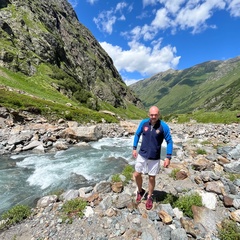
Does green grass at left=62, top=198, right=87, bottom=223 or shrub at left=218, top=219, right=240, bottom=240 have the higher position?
shrub at left=218, top=219, right=240, bottom=240

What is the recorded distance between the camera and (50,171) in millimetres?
14062

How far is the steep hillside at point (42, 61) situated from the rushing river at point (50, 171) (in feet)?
125

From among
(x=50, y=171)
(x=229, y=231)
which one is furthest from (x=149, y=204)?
(x=50, y=171)

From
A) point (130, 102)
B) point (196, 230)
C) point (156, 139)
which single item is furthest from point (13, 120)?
point (130, 102)

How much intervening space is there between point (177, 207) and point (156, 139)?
2.70 meters

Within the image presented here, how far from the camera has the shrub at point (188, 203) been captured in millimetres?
7344

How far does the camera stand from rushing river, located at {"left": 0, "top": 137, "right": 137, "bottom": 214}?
34.3ft

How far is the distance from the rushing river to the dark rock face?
5824 cm

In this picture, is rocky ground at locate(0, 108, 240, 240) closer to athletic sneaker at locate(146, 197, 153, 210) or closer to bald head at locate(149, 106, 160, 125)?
athletic sneaker at locate(146, 197, 153, 210)

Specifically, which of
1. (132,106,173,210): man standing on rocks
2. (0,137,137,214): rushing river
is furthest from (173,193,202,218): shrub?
(0,137,137,214): rushing river

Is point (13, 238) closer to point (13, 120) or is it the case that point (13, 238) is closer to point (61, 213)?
point (61, 213)

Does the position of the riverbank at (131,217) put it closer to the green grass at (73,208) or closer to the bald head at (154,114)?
the green grass at (73,208)

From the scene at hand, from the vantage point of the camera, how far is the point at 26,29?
8844 centimetres

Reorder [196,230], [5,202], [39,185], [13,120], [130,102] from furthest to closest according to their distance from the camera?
[130,102] < [13,120] < [39,185] < [5,202] < [196,230]
